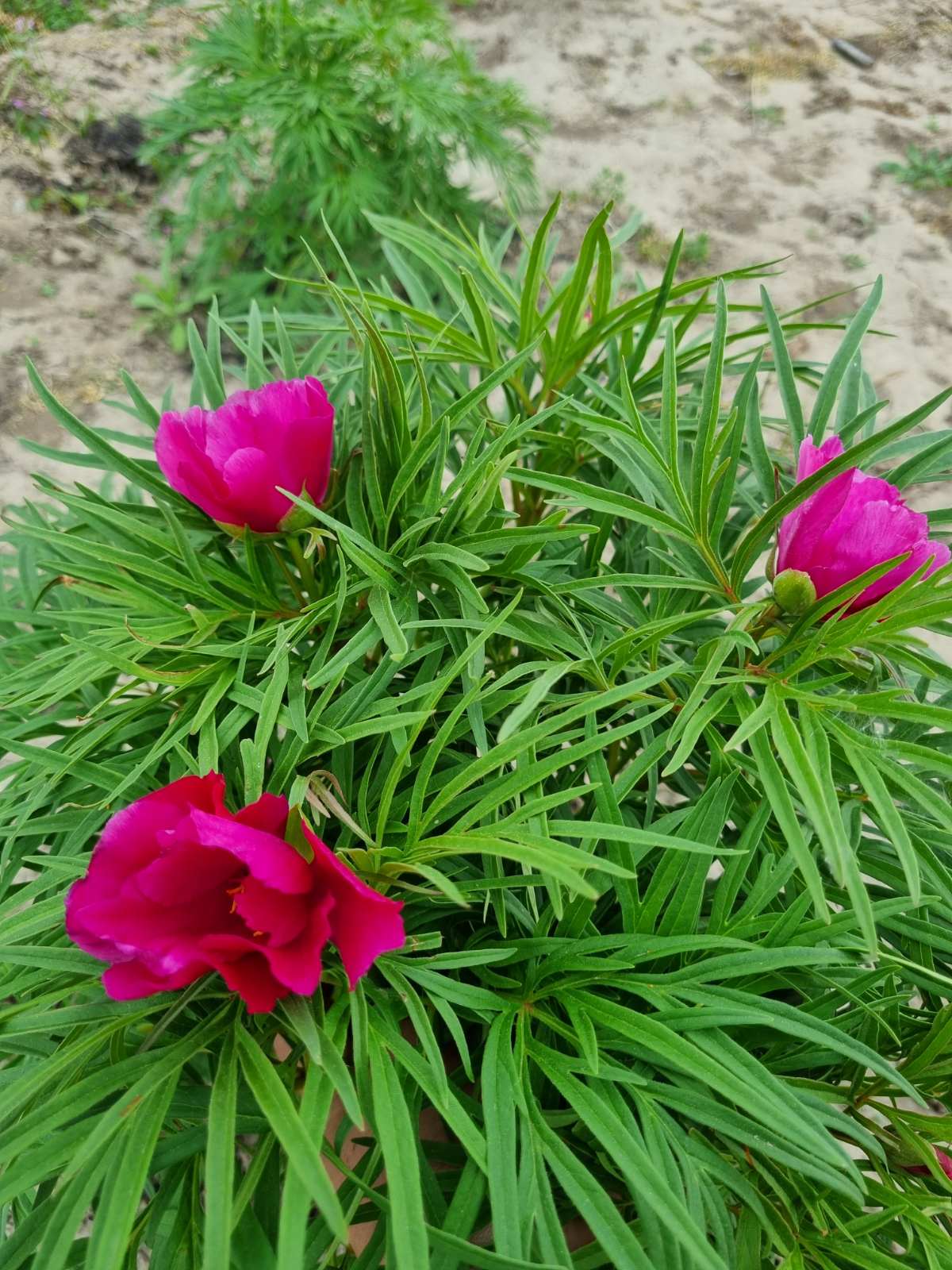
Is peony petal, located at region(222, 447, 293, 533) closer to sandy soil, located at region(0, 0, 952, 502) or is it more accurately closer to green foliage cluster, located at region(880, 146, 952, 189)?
sandy soil, located at region(0, 0, 952, 502)

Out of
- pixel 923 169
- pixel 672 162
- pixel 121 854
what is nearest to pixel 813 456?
pixel 121 854

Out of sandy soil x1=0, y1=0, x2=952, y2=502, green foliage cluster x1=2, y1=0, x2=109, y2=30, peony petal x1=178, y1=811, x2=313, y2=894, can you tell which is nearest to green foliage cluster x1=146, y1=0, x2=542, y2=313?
sandy soil x1=0, y1=0, x2=952, y2=502

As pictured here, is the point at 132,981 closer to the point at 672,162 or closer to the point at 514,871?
the point at 514,871

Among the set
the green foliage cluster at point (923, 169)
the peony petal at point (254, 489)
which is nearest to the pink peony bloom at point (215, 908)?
the peony petal at point (254, 489)

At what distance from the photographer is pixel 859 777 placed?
40 cm

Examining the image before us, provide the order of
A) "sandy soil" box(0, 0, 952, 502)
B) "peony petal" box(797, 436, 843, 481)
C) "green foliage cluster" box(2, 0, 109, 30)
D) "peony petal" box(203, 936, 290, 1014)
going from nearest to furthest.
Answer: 1. "peony petal" box(203, 936, 290, 1014)
2. "peony petal" box(797, 436, 843, 481)
3. "sandy soil" box(0, 0, 952, 502)
4. "green foliage cluster" box(2, 0, 109, 30)

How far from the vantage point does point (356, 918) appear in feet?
1.17

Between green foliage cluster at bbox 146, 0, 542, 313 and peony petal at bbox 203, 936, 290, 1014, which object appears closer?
peony petal at bbox 203, 936, 290, 1014

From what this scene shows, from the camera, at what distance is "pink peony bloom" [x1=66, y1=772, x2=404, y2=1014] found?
0.35 meters

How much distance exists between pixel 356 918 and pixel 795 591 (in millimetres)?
279

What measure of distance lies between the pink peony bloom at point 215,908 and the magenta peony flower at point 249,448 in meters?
0.19

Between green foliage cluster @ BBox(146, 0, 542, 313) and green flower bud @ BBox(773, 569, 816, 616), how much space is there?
1.12m

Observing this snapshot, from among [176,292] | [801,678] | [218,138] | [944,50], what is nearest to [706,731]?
[801,678]

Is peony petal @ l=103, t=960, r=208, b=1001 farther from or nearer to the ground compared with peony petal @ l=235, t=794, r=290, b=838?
nearer to the ground
